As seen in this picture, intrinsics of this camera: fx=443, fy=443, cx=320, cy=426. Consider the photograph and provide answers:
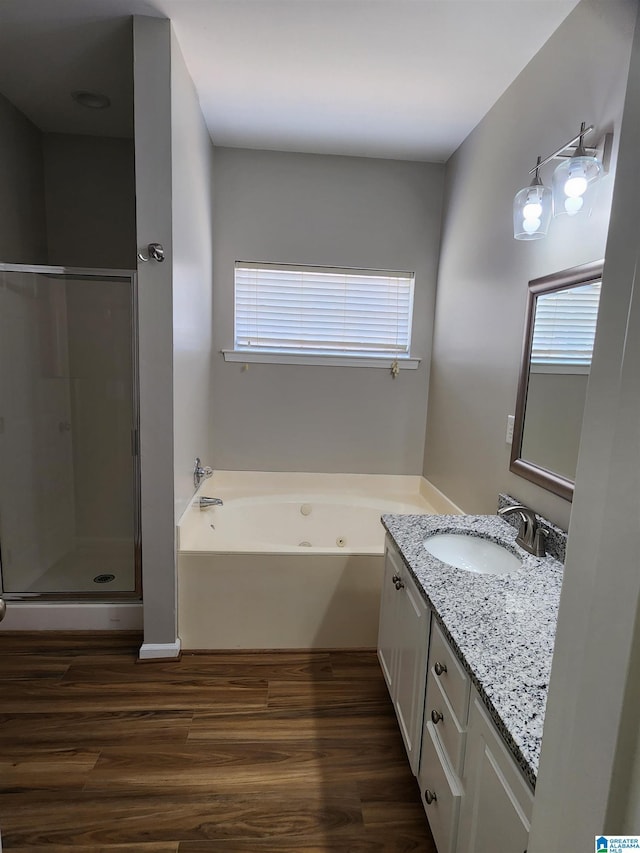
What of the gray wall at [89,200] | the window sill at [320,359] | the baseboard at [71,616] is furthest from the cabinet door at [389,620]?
the gray wall at [89,200]

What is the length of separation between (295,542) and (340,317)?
1589mm

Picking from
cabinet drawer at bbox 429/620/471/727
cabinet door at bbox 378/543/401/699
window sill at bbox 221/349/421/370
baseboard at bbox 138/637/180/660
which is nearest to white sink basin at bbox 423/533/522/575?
cabinet door at bbox 378/543/401/699

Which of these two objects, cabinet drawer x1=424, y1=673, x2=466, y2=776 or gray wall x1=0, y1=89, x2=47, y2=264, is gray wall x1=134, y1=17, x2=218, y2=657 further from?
cabinet drawer x1=424, y1=673, x2=466, y2=776

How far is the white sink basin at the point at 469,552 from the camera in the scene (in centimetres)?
169

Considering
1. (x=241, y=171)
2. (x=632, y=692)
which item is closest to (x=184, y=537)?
(x=632, y=692)

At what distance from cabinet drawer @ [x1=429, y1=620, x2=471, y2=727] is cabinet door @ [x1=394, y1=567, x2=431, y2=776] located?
0.20ft

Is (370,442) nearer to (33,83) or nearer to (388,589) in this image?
(388,589)

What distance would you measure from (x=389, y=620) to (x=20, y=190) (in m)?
3.05

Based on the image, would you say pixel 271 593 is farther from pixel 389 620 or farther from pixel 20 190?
Answer: pixel 20 190

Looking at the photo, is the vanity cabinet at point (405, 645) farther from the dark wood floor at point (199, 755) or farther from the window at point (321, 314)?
the window at point (321, 314)

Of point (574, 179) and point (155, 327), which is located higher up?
point (574, 179)

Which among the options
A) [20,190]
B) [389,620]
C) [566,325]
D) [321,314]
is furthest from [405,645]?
[20,190]

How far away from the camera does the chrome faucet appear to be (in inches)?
62.6

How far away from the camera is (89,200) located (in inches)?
112
